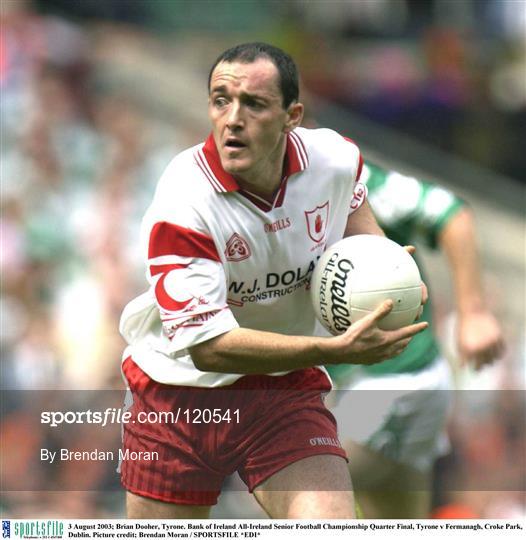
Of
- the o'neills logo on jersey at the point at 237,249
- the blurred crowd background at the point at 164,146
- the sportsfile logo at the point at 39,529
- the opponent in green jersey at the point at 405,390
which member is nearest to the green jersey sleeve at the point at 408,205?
the opponent in green jersey at the point at 405,390

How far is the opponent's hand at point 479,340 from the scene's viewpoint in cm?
519

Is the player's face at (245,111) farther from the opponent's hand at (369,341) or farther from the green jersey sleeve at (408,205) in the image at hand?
the green jersey sleeve at (408,205)

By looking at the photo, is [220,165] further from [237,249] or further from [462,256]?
[462,256]

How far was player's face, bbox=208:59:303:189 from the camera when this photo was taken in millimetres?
4043

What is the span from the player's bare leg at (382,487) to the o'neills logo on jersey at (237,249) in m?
1.99

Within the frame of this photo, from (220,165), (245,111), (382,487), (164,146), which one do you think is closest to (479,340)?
(382,487)

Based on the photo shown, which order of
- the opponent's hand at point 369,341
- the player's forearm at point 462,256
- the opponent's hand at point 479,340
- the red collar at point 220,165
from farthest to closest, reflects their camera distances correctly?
the player's forearm at point 462,256 → the opponent's hand at point 479,340 → the red collar at point 220,165 → the opponent's hand at point 369,341

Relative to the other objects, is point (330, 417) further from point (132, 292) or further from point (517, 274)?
point (517, 274)

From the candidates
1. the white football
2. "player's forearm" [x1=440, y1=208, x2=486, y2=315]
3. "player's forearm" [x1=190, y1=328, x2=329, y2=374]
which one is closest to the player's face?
the white football

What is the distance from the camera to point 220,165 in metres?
4.20

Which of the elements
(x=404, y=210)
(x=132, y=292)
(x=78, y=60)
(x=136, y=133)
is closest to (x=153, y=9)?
(x=78, y=60)

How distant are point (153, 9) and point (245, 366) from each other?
34.9 feet

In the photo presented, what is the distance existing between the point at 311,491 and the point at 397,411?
1798 millimetres

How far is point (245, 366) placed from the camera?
13.3 ft
